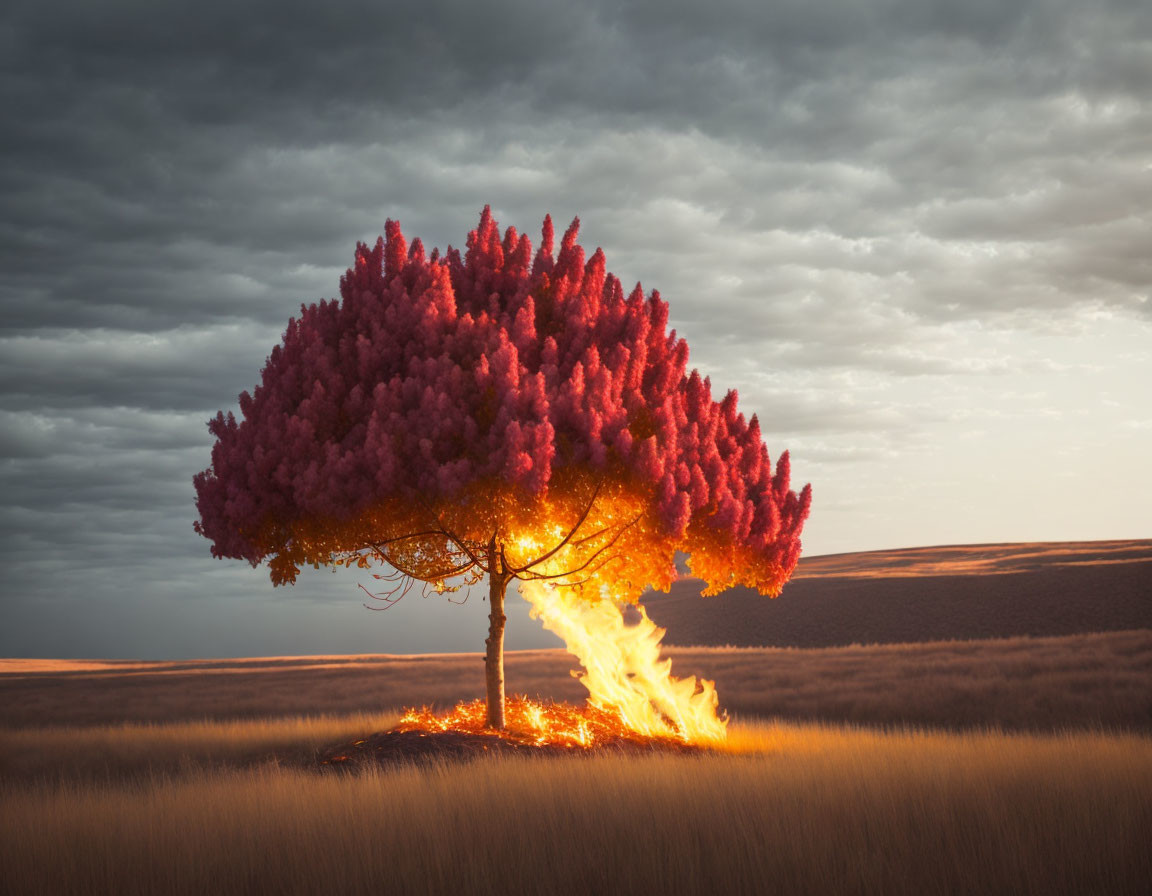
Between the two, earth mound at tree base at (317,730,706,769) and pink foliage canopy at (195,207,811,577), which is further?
earth mound at tree base at (317,730,706,769)

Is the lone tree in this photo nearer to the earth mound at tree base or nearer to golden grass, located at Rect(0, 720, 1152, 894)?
the earth mound at tree base

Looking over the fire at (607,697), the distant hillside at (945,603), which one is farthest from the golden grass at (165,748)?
the distant hillside at (945,603)

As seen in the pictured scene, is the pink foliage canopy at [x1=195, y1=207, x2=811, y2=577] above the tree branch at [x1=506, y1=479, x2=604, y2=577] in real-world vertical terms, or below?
above

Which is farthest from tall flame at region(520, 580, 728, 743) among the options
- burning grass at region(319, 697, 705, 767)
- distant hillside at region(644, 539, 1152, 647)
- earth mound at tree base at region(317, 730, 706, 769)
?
distant hillside at region(644, 539, 1152, 647)

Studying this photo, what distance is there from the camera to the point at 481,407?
616 inches

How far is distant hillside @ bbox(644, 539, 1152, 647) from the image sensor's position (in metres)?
67.0

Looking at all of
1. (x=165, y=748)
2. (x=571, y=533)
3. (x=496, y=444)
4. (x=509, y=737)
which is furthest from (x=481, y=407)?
(x=165, y=748)

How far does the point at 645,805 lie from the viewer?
37.3ft

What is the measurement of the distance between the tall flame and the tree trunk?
940mm

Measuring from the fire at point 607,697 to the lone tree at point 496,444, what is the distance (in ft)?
2.21

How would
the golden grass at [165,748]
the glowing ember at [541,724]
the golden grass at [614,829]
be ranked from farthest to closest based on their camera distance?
the golden grass at [165,748] → the glowing ember at [541,724] → the golden grass at [614,829]

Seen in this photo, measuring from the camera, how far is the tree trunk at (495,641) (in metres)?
18.3

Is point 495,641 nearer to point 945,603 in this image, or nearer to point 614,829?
point 614,829

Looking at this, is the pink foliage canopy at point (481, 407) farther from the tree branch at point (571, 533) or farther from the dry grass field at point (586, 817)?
the dry grass field at point (586, 817)
